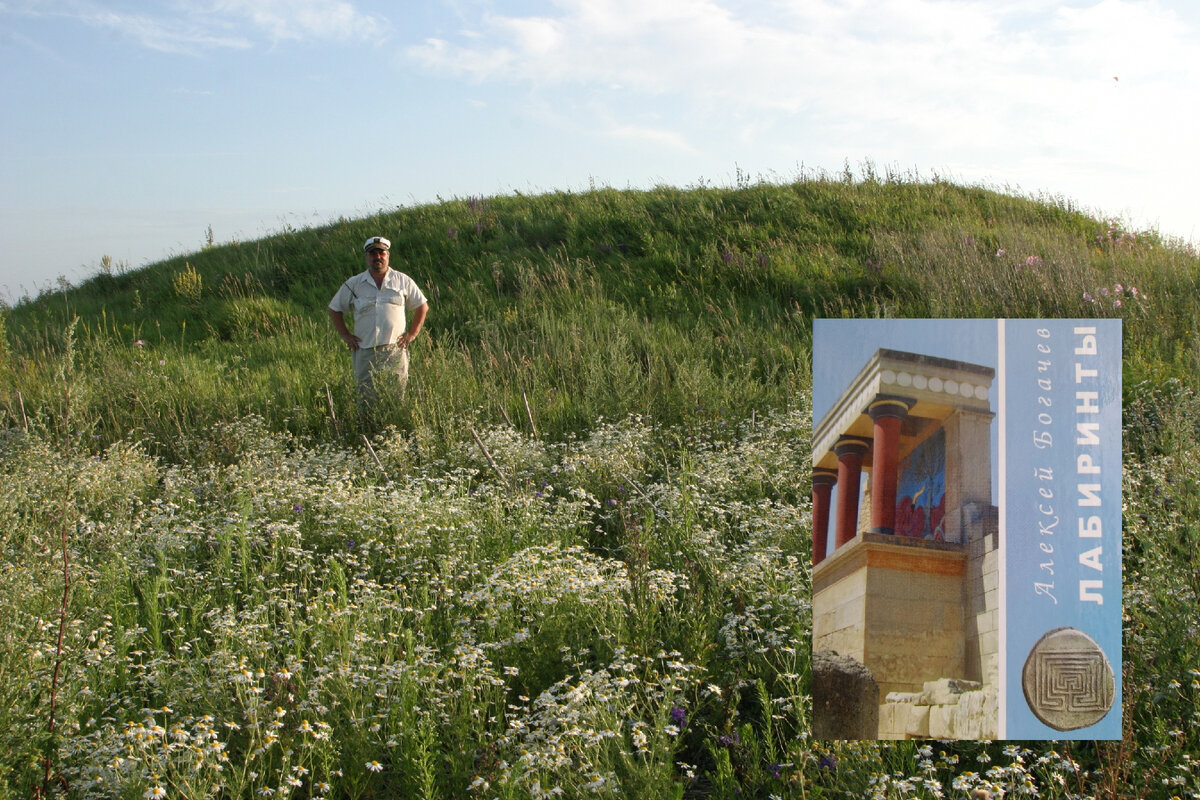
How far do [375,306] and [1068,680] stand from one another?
6.52 meters

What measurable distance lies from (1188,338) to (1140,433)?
291cm

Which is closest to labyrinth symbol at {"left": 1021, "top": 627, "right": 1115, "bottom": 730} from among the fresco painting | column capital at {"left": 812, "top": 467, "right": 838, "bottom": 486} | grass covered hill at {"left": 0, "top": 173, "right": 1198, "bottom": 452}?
the fresco painting

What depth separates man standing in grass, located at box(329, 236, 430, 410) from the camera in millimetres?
7668

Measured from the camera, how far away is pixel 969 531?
7.93ft

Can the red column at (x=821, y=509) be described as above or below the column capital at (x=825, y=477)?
below

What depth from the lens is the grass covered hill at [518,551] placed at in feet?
9.04

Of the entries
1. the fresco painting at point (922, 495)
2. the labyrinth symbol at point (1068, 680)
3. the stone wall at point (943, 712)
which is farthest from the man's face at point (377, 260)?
the labyrinth symbol at point (1068, 680)

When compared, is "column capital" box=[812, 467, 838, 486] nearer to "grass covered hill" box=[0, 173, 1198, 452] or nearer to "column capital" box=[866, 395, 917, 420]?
"column capital" box=[866, 395, 917, 420]

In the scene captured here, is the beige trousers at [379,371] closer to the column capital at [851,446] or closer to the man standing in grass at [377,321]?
the man standing in grass at [377,321]

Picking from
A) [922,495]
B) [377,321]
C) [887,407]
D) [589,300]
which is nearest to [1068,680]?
[922,495]

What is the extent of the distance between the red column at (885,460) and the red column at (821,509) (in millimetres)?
140

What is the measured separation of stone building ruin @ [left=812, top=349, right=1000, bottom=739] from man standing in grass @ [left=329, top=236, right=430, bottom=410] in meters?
5.88

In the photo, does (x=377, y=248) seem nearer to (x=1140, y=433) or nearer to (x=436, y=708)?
A: (x=436, y=708)

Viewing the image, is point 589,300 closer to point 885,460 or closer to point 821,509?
point 821,509
